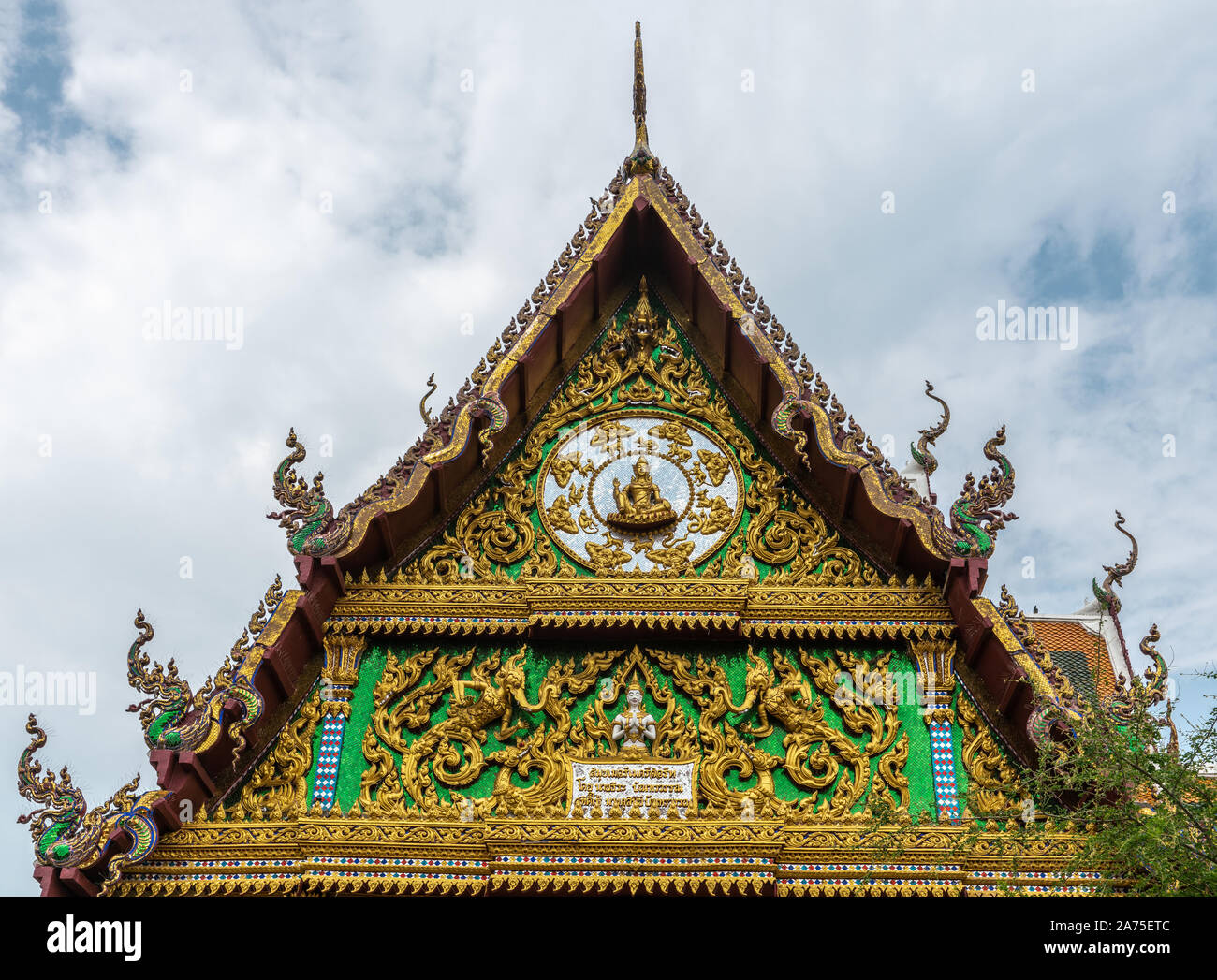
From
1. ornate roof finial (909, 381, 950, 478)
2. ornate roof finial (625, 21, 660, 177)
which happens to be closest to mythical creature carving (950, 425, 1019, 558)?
ornate roof finial (909, 381, 950, 478)

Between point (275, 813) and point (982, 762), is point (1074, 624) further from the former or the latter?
point (275, 813)

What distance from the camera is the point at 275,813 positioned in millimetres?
A: 8977

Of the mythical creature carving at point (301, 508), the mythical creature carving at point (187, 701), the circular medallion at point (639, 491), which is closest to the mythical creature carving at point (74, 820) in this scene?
the mythical creature carving at point (187, 701)

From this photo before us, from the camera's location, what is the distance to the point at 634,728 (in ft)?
30.8

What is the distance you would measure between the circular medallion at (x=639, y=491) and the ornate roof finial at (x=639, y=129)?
269 cm

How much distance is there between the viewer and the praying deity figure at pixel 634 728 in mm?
9352

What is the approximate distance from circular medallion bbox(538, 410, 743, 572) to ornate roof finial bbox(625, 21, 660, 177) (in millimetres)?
2692

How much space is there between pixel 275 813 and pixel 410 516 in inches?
108

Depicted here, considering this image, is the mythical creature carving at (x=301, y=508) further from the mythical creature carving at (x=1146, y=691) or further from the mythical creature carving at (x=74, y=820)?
the mythical creature carving at (x=1146, y=691)

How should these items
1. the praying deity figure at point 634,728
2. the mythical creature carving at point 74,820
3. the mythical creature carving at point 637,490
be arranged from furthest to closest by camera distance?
the mythical creature carving at point 637,490 < the praying deity figure at point 634,728 < the mythical creature carving at point 74,820

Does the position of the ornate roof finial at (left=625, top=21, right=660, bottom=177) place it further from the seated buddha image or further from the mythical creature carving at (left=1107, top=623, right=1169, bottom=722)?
the mythical creature carving at (left=1107, top=623, right=1169, bottom=722)

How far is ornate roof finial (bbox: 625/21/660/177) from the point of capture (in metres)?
12.2
